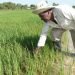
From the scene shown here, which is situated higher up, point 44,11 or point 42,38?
point 44,11

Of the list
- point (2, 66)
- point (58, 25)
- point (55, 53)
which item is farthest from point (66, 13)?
point (2, 66)

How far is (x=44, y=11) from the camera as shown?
14.2ft

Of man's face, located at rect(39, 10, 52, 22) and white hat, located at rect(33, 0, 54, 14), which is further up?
white hat, located at rect(33, 0, 54, 14)

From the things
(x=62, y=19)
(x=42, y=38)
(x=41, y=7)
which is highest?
(x=41, y=7)

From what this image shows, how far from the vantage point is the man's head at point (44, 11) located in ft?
14.0

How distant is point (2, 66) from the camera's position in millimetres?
3752

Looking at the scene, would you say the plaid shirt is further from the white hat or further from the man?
the white hat

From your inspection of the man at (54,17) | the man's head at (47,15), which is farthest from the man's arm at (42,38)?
the man's head at (47,15)

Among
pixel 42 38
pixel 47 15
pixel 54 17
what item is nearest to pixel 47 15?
pixel 47 15

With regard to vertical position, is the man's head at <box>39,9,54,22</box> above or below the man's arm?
above

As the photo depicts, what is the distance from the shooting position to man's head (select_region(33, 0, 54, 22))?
14.0 ft

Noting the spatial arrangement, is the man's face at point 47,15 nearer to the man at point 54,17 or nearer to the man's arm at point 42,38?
the man at point 54,17

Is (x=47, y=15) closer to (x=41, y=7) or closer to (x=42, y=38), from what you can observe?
(x=41, y=7)

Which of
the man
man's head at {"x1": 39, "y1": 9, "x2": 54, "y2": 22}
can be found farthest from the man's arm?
man's head at {"x1": 39, "y1": 9, "x2": 54, "y2": 22}
